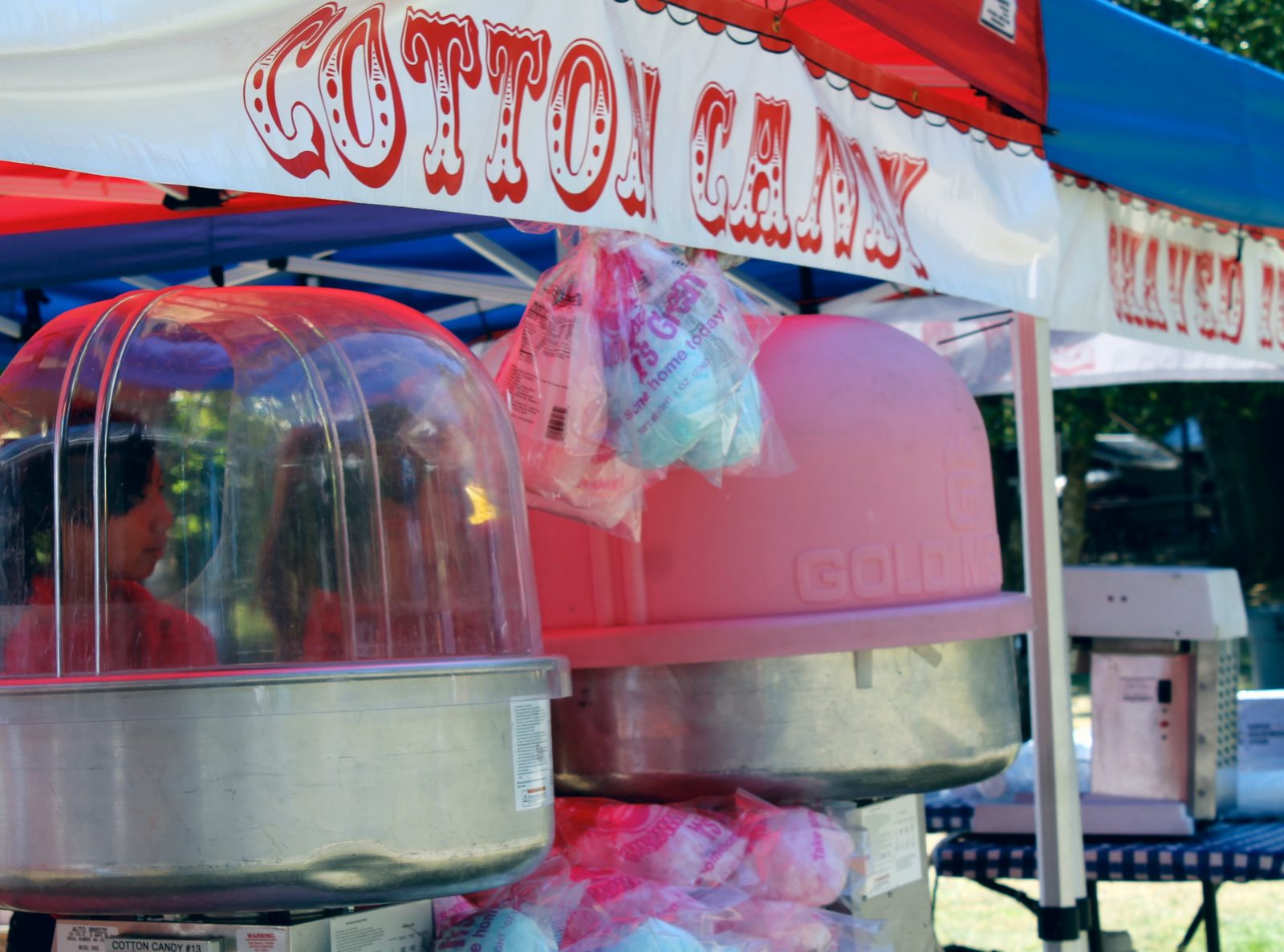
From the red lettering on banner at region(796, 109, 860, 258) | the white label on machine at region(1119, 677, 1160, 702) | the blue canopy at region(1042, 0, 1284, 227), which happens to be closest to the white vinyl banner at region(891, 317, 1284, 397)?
the white label on machine at region(1119, 677, 1160, 702)

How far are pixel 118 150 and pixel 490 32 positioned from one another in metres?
0.56

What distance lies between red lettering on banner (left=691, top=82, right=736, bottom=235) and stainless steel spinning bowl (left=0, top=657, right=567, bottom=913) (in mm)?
859

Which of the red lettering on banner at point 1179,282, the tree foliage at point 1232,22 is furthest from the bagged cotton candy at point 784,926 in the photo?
the tree foliage at point 1232,22

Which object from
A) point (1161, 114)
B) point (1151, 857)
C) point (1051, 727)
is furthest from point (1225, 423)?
point (1051, 727)

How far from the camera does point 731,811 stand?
246 cm

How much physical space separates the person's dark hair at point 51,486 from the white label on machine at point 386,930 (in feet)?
1.79

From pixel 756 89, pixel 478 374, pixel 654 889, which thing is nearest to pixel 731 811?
pixel 654 889

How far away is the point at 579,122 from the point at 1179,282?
100 inches

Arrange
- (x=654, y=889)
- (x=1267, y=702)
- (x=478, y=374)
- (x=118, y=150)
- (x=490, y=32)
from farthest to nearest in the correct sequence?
(x=1267, y=702)
(x=654, y=889)
(x=478, y=374)
(x=490, y=32)
(x=118, y=150)

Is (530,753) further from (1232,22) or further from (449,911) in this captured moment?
(1232,22)

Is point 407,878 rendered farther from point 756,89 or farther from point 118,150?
point 756,89

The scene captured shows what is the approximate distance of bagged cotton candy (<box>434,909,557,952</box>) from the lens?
77.4 inches

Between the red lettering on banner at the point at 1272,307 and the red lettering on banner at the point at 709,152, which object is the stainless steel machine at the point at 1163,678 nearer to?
the red lettering on banner at the point at 1272,307

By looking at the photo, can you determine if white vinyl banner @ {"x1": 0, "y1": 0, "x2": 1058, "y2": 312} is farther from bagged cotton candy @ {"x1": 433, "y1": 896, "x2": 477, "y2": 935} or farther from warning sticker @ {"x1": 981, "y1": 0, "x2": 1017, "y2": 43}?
bagged cotton candy @ {"x1": 433, "y1": 896, "x2": 477, "y2": 935}
